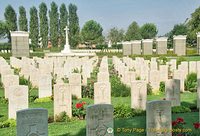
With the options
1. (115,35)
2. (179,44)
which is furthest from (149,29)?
(179,44)

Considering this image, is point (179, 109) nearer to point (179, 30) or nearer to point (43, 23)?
point (43, 23)

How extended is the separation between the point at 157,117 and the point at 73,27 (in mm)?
51452

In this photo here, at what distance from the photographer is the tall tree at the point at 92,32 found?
54.2m

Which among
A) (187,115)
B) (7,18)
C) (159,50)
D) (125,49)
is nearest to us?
(187,115)

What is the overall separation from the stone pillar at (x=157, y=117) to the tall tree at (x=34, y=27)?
163 ft

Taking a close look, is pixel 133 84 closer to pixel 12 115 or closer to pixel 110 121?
pixel 110 121

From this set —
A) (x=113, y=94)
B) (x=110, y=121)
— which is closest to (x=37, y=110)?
(x=110, y=121)

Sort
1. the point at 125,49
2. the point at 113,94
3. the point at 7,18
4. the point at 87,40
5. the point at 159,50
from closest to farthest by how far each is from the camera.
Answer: the point at 113,94, the point at 159,50, the point at 125,49, the point at 7,18, the point at 87,40

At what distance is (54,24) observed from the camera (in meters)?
52.2

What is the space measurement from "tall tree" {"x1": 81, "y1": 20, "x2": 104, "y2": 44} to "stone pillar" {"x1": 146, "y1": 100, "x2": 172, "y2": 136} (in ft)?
166

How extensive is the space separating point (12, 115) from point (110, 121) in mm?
2792

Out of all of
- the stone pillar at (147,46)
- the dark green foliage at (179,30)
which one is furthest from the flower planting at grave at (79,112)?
the dark green foliage at (179,30)

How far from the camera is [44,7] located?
171 feet

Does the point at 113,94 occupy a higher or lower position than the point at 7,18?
lower
